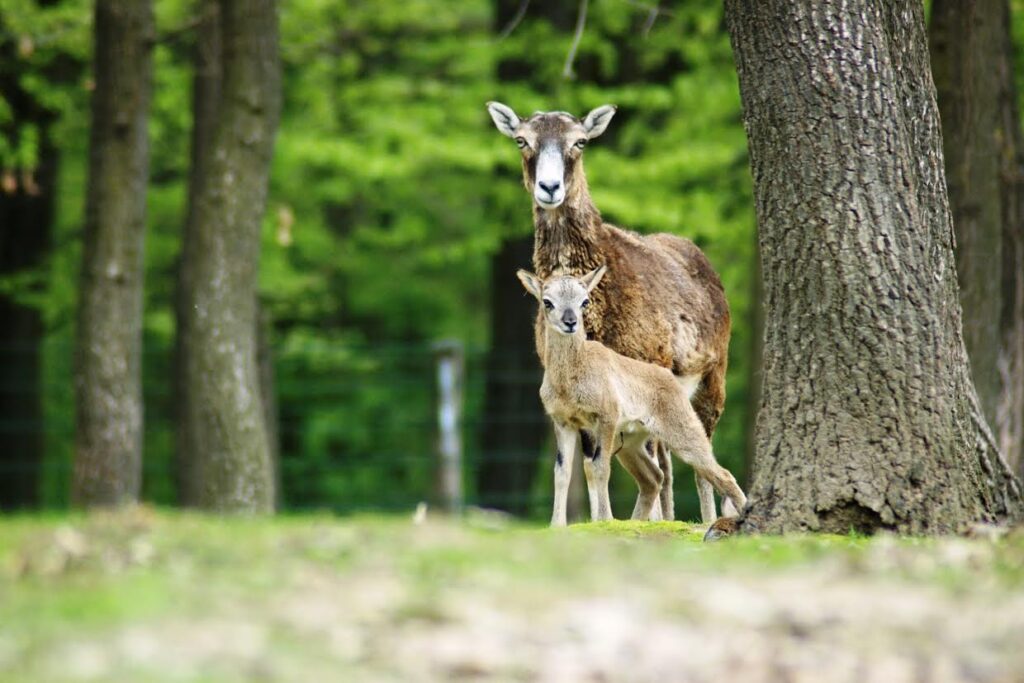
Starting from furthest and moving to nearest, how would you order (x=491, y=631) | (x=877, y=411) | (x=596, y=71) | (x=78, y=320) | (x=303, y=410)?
1. (x=303, y=410)
2. (x=596, y=71)
3. (x=78, y=320)
4. (x=877, y=411)
5. (x=491, y=631)

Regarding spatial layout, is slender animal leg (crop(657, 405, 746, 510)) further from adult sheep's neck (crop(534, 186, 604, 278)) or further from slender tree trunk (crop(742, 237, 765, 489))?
slender tree trunk (crop(742, 237, 765, 489))

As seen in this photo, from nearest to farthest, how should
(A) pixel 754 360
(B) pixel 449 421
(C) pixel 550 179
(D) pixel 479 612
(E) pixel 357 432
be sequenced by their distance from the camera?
(D) pixel 479 612 < (C) pixel 550 179 < (B) pixel 449 421 < (A) pixel 754 360 < (E) pixel 357 432

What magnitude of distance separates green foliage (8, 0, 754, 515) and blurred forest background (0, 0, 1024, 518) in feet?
0.14

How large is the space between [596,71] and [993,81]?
8008 mm

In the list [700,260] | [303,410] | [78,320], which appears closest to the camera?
[700,260]

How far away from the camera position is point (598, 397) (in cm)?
971

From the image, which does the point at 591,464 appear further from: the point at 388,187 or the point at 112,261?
the point at 388,187

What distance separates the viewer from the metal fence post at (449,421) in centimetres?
1666

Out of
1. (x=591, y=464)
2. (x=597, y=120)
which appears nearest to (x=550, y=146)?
(x=597, y=120)

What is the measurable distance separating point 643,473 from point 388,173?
28.8 feet

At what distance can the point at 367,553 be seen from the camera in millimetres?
6297

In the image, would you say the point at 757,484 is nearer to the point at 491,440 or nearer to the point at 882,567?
the point at 882,567

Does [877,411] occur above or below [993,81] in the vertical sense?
below

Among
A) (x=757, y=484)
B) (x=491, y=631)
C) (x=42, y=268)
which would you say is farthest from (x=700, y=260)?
(x=42, y=268)
